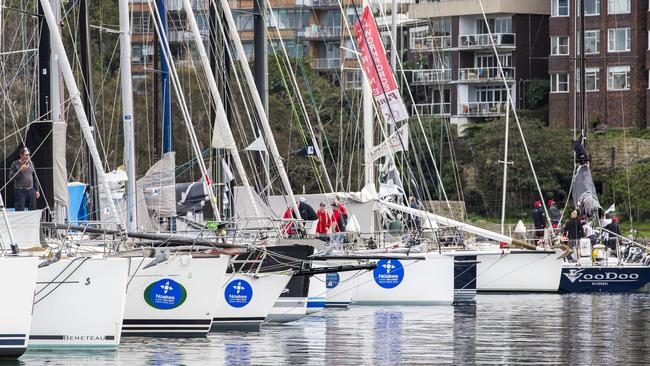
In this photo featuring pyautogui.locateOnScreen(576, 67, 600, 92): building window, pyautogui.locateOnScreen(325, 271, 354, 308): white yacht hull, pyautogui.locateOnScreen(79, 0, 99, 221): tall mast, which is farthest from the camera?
pyautogui.locateOnScreen(576, 67, 600, 92): building window

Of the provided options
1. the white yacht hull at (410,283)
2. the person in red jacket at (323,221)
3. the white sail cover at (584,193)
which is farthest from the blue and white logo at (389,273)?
the white sail cover at (584,193)

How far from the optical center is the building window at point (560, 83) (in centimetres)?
9569

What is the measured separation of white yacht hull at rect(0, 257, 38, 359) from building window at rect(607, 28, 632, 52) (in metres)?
72.1

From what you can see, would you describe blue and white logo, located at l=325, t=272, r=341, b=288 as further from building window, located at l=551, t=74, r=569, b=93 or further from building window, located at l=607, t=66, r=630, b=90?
building window, located at l=551, t=74, r=569, b=93

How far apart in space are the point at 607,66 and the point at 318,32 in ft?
82.9

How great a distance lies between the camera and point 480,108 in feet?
339

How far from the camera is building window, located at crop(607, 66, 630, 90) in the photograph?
3659 inches

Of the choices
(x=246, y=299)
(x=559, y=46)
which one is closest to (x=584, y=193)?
(x=246, y=299)

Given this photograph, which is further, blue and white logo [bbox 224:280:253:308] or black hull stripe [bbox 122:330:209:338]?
blue and white logo [bbox 224:280:253:308]

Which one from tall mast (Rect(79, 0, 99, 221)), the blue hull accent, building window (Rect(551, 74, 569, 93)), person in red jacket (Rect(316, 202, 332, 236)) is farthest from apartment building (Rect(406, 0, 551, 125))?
tall mast (Rect(79, 0, 99, 221))

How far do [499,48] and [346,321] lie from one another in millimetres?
67702

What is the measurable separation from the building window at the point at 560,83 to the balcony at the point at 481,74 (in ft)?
19.0

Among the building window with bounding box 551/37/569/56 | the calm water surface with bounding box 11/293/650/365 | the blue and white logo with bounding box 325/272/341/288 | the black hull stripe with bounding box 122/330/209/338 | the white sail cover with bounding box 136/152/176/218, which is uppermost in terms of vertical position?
the building window with bounding box 551/37/569/56

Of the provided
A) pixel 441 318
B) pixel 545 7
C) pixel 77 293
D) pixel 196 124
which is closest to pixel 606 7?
pixel 545 7
